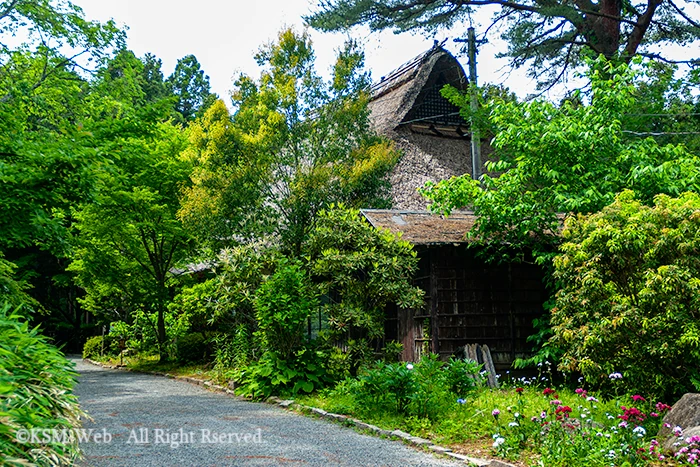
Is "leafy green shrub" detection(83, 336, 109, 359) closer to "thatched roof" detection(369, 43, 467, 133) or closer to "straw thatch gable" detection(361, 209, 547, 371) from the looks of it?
"thatched roof" detection(369, 43, 467, 133)

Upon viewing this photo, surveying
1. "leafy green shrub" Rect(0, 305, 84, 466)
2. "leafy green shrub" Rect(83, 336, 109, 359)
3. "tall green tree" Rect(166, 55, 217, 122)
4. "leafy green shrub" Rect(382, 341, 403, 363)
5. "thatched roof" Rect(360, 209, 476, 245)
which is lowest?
"leafy green shrub" Rect(83, 336, 109, 359)

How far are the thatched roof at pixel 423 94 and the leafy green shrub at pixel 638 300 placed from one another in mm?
9981

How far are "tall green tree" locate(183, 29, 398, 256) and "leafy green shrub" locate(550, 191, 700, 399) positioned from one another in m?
6.50

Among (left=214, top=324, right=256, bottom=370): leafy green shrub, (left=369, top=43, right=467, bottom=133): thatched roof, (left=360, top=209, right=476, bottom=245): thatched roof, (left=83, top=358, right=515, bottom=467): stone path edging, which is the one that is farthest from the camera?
(left=369, top=43, right=467, bottom=133): thatched roof

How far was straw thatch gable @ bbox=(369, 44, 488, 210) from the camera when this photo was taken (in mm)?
16656

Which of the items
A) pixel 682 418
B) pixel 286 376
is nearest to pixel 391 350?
pixel 286 376

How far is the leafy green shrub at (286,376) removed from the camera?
404 inches

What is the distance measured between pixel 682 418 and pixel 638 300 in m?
1.59

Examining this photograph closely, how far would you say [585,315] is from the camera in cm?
763

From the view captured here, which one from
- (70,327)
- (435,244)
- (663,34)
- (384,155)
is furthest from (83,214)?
(663,34)

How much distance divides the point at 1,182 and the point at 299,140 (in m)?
5.87

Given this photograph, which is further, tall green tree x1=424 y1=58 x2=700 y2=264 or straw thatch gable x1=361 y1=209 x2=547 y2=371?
straw thatch gable x1=361 y1=209 x2=547 y2=371

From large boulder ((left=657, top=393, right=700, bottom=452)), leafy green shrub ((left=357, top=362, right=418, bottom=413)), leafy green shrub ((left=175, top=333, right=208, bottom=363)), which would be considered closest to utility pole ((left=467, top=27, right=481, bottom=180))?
leafy green shrub ((left=357, top=362, right=418, bottom=413))

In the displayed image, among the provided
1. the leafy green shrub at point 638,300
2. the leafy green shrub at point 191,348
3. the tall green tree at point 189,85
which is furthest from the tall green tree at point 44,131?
the tall green tree at point 189,85
